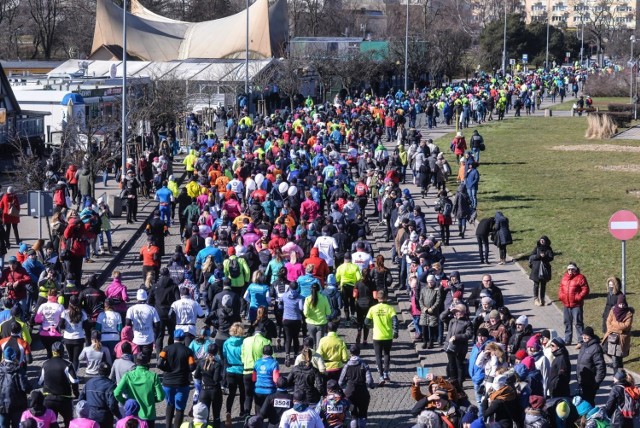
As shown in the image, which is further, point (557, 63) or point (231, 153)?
point (557, 63)

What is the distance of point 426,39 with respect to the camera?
82.8 m

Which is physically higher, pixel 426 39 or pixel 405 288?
pixel 426 39

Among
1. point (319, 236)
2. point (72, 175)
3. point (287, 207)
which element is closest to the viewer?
point (319, 236)

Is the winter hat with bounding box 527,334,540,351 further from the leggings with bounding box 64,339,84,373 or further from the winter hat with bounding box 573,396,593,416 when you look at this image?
the leggings with bounding box 64,339,84,373

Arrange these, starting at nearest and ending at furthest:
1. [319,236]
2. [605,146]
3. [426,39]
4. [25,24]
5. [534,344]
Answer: [534,344] < [319,236] < [605,146] < [426,39] < [25,24]

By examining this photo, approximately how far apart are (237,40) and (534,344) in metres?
72.1

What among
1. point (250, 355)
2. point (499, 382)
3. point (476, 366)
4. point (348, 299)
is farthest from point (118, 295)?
point (499, 382)

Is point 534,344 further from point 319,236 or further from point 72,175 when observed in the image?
point 72,175

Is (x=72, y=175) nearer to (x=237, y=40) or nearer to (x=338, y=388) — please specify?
(x=338, y=388)

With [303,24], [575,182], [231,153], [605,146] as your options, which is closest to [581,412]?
[231,153]

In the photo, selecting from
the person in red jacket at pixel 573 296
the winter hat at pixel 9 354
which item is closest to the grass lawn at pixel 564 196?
the person in red jacket at pixel 573 296

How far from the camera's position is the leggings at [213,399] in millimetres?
13961

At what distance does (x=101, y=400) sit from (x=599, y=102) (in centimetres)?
6843

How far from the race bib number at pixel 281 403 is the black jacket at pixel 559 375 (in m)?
3.43
